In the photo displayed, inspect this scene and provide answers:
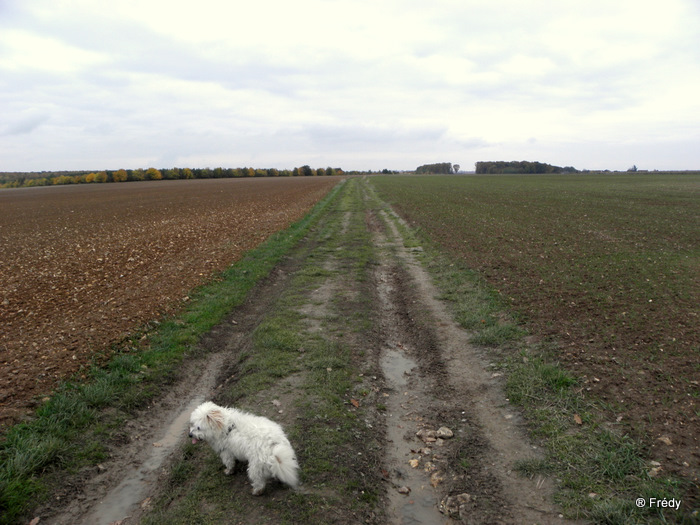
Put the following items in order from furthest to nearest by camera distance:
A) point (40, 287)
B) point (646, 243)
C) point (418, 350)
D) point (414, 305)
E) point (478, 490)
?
1. point (646, 243)
2. point (40, 287)
3. point (414, 305)
4. point (418, 350)
5. point (478, 490)

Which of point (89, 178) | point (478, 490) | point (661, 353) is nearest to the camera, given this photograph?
point (478, 490)

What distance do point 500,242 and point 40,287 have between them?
18.2 m

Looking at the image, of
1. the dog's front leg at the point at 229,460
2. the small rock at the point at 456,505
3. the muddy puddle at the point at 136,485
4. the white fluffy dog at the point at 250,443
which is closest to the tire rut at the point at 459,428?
the small rock at the point at 456,505

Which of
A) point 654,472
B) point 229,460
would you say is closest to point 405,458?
point 229,460

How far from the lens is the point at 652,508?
4.36 meters

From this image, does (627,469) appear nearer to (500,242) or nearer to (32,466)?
(32,466)

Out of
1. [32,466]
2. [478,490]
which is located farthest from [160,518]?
[478,490]

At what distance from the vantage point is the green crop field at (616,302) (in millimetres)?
6117

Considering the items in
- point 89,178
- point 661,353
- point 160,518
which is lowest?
point 160,518

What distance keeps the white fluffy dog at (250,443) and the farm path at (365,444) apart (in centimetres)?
29

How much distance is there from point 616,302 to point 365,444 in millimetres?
8327

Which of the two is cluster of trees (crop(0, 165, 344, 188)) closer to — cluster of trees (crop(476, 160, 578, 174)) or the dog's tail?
cluster of trees (crop(476, 160, 578, 174))
